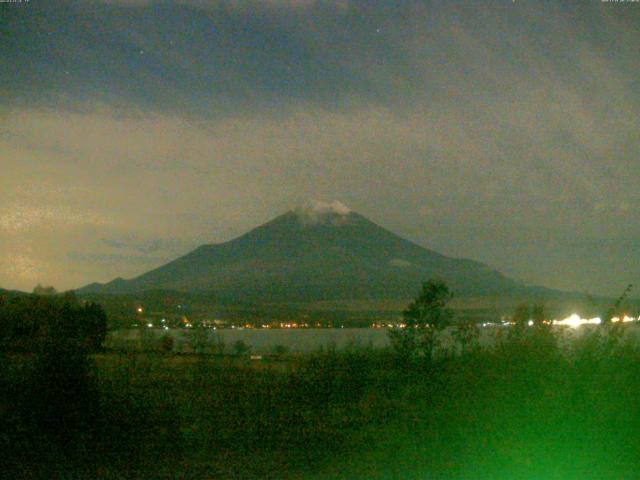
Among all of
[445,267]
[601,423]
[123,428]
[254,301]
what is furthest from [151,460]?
[445,267]

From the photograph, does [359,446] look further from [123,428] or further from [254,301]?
[254,301]

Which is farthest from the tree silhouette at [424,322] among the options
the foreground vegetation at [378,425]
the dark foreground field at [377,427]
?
the dark foreground field at [377,427]

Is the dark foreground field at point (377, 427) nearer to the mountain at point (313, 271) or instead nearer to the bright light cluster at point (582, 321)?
the bright light cluster at point (582, 321)

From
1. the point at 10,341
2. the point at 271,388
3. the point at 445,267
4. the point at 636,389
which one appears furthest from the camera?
the point at 445,267

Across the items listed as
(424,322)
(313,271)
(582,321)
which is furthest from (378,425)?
(313,271)

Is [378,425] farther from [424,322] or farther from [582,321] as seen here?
[424,322]

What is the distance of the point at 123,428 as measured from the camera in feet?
40.3

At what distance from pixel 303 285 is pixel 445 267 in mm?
21572

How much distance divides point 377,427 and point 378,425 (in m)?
0.24

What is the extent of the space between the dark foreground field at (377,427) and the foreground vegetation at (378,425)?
2 centimetres

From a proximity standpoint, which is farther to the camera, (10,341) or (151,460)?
(10,341)

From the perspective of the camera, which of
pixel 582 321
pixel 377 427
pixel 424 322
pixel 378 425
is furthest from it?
pixel 424 322

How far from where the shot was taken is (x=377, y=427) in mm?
12492

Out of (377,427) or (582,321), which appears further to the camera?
(582,321)
